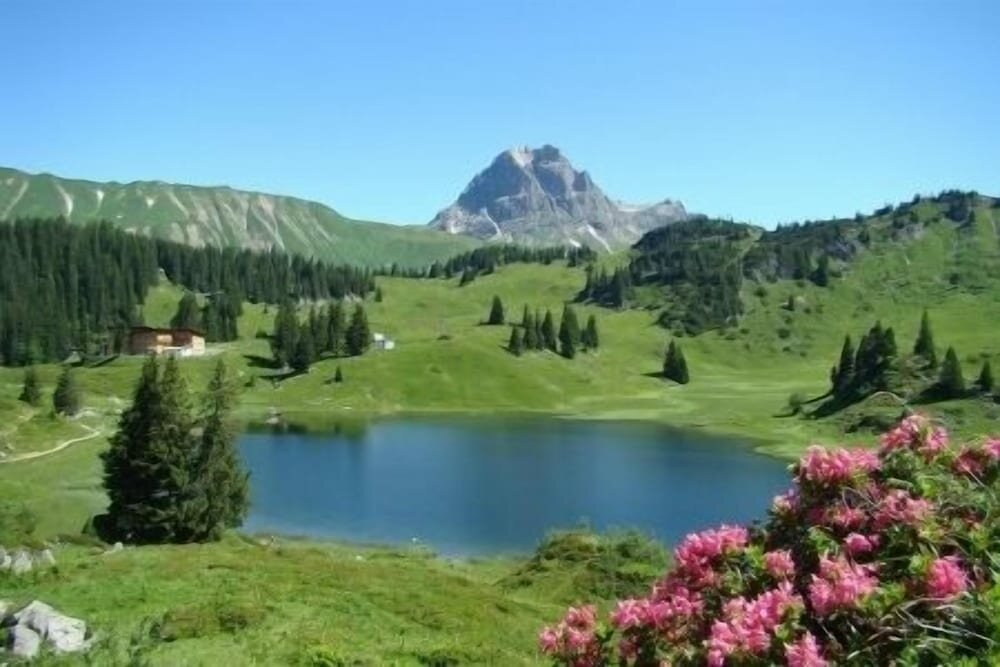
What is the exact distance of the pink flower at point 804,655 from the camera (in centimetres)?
706

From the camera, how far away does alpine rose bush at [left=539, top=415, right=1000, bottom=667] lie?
7250mm

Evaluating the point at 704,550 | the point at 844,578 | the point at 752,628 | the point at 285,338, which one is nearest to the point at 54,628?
the point at 704,550

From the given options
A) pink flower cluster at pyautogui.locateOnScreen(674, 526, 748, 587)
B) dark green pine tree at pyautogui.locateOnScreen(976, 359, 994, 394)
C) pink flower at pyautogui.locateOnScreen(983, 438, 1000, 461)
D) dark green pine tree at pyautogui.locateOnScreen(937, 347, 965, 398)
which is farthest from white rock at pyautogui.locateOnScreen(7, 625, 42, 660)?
dark green pine tree at pyautogui.locateOnScreen(937, 347, 965, 398)

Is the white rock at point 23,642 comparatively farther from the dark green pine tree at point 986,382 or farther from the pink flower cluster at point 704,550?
the dark green pine tree at point 986,382

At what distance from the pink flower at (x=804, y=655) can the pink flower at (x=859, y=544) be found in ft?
4.62

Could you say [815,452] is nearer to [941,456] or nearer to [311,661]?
[941,456]

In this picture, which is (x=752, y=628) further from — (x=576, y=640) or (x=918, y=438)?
(x=918, y=438)

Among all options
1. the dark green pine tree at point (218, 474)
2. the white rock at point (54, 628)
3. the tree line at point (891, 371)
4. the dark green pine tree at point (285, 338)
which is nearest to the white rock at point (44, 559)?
the white rock at point (54, 628)

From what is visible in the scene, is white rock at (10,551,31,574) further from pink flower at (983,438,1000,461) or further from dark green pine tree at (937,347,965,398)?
dark green pine tree at (937,347,965,398)

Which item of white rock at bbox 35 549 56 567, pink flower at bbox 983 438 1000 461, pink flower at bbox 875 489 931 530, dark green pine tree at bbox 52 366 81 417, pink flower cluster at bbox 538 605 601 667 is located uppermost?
pink flower at bbox 983 438 1000 461

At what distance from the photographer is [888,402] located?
5925 inches

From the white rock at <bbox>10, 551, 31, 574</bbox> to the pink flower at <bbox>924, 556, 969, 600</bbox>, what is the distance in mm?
27292

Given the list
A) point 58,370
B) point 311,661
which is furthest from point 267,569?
point 58,370

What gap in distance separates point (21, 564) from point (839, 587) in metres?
27.7
